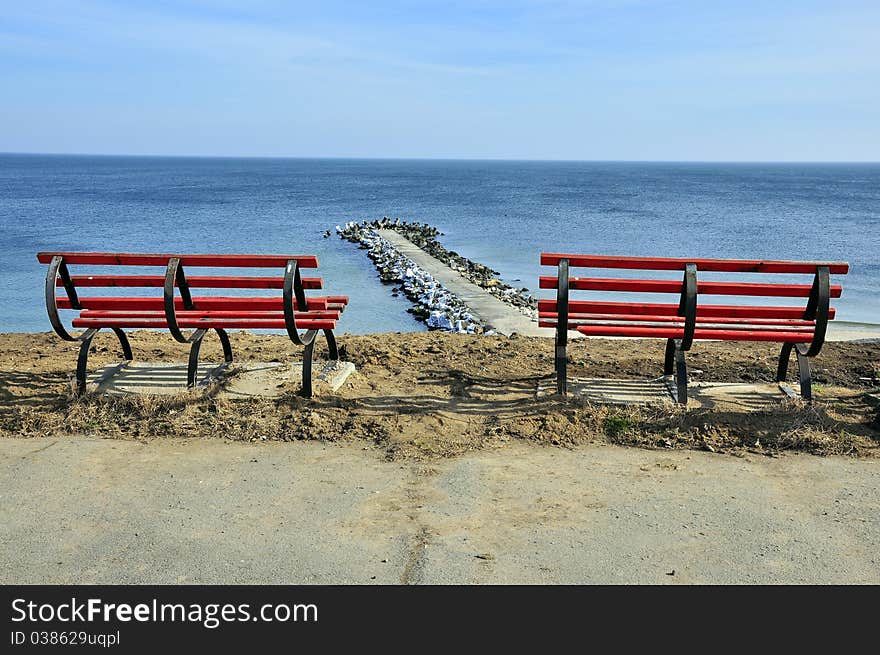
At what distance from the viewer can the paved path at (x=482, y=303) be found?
11.6 m

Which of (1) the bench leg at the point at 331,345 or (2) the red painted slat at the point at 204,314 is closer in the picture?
(2) the red painted slat at the point at 204,314

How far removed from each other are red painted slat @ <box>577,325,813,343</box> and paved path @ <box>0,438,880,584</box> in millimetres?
1055

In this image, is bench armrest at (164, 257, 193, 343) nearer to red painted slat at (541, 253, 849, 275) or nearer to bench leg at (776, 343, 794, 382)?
red painted slat at (541, 253, 849, 275)

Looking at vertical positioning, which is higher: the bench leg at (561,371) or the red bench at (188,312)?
the red bench at (188,312)

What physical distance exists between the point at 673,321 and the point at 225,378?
3.77 meters

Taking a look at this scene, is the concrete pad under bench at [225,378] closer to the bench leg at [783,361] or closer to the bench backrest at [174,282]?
the bench backrest at [174,282]

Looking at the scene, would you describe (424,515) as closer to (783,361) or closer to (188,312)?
(188,312)

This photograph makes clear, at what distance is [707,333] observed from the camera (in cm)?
587

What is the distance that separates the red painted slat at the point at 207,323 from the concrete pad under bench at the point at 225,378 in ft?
1.58

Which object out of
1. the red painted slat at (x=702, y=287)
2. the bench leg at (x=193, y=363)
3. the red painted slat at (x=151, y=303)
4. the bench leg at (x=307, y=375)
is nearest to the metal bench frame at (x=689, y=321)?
the red painted slat at (x=702, y=287)

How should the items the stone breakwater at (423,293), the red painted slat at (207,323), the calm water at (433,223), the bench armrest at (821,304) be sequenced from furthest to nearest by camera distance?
the calm water at (433,223), the stone breakwater at (423,293), the red painted slat at (207,323), the bench armrest at (821,304)

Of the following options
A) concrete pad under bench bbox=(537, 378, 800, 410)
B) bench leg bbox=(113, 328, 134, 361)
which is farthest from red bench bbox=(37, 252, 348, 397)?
concrete pad under bench bbox=(537, 378, 800, 410)

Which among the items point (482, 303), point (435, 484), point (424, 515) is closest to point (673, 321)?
point (435, 484)
